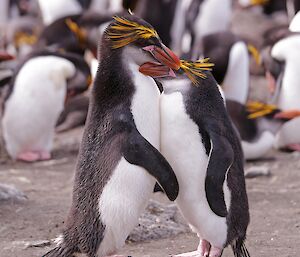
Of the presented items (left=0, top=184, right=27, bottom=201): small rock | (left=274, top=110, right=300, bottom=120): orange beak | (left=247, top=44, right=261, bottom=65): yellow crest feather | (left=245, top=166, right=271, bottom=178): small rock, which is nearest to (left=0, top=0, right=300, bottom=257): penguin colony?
(left=0, top=184, right=27, bottom=201): small rock

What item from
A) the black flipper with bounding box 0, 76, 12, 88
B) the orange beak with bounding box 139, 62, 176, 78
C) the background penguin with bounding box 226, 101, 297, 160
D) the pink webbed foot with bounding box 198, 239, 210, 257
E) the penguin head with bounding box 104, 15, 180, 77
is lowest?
the background penguin with bounding box 226, 101, 297, 160

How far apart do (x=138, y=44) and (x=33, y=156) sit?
386cm

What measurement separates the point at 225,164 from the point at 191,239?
108 cm

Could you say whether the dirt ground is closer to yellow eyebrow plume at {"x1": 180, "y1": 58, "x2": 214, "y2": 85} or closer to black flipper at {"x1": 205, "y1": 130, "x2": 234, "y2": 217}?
black flipper at {"x1": 205, "y1": 130, "x2": 234, "y2": 217}

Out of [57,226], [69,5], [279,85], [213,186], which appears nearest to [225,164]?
[213,186]

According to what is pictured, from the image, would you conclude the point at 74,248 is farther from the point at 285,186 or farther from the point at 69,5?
the point at 69,5

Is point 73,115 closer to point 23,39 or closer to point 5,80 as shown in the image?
point 5,80

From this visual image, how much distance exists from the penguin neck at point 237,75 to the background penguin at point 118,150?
4.33 metres

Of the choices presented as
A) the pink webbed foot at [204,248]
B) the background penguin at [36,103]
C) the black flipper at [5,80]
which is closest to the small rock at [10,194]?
the pink webbed foot at [204,248]

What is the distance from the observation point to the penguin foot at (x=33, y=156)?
780 cm

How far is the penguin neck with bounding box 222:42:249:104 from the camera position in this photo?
846cm

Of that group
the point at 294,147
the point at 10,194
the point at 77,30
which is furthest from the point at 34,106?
the point at 77,30

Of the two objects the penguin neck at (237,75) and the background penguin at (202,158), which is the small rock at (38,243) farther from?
the penguin neck at (237,75)

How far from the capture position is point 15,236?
499cm
